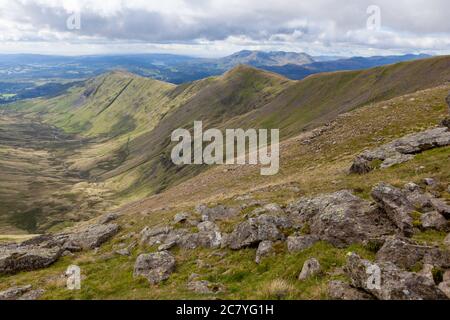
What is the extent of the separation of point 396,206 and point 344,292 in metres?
9.04

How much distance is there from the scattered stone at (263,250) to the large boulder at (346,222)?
9.50 feet

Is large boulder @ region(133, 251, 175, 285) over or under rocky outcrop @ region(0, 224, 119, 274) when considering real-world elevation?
over

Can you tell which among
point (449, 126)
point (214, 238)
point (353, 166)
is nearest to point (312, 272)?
point (214, 238)

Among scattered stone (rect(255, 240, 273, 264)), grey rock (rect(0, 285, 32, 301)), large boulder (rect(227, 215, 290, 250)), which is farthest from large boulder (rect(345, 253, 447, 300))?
grey rock (rect(0, 285, 32, 301))

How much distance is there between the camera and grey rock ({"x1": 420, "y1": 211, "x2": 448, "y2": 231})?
64.6 feet

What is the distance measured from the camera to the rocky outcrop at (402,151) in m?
35.8

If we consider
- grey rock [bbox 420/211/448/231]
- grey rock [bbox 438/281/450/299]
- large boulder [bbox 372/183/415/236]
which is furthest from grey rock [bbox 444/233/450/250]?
grey rock [bbox 438/281/450/299]

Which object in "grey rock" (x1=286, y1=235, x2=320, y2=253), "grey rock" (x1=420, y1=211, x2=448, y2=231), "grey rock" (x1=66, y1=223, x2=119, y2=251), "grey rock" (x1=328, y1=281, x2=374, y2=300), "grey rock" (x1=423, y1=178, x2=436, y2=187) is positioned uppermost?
"grey rock" (x1=423, y1=178, x2=436, y2=187)

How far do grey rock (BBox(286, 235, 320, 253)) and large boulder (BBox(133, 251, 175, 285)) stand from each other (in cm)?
791

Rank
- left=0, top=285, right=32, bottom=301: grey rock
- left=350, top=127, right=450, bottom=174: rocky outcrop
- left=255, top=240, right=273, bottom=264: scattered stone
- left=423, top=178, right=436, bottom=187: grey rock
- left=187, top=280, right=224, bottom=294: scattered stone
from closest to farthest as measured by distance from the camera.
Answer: left=187, top=280, right=224, bottom=294: scattered stone → left=255, top=240, right=273, bottom=264: scattered stone → left=0, top=285, right=32, bottom=301: grey rock → left=423, top=178, right=436, bottom=187: grey rock → left=350, top=127, right=450, bottom=174: rocky outcrop

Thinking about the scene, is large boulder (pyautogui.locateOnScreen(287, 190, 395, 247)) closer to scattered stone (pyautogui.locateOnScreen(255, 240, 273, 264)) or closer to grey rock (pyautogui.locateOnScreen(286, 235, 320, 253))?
grey rock (pyautogui.locateOnScreen(286, 235, 320, 253))

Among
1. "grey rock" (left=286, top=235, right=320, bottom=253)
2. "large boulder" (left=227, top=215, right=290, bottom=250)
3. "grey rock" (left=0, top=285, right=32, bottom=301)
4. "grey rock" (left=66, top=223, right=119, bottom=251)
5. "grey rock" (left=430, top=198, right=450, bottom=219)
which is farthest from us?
"grey rock" (left=66, top=223, right=119, bottom=251)

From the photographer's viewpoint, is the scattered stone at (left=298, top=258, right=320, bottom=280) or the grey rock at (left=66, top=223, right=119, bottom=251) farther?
the grey rock at (left=66, top=223, right=119, bottom=251)
